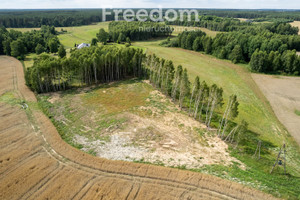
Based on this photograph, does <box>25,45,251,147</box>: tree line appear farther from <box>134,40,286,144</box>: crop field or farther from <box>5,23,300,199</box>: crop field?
<box>134,40,286,144</box>: crop field

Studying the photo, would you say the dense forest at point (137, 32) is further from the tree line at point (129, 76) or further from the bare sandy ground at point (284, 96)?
the bare sandy ground at point (284, 96)

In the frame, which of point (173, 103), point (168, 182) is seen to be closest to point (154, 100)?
point (173, 103)

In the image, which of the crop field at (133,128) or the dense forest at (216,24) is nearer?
the crop field at (133,128)

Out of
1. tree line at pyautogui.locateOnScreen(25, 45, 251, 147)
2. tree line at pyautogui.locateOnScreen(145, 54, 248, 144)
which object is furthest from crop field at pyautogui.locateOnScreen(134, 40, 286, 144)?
tree line at pyautogui.locateOnScreen(25, 45, 251, 147)

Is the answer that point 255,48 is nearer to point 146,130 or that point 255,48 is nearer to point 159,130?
point 159,130

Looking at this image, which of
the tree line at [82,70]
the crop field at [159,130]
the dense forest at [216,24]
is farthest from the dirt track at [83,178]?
the dense forest at [216,24]

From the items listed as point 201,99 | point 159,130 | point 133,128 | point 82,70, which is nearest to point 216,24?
point 82,70
